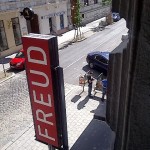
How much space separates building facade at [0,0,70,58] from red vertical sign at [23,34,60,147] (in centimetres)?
1615

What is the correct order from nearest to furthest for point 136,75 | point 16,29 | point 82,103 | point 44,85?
1. point 136,75
2. point 44,85
3. point 82,103
4. point 16,29

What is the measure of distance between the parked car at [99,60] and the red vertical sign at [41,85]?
13.7 m

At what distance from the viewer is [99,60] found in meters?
20.8

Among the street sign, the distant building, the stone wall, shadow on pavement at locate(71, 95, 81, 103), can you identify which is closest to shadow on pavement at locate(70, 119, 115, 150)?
the street sign

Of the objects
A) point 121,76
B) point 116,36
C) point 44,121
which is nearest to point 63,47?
point 116,36

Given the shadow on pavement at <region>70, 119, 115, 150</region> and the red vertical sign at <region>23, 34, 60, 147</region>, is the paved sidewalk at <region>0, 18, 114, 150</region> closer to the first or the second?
the shadow on pavement at <region>70, 119, 115, 150</region>

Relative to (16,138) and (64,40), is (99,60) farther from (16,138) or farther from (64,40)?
(64,40)

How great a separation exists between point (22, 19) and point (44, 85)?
76.6ft

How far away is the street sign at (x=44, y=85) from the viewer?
5.96m

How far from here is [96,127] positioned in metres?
6.07

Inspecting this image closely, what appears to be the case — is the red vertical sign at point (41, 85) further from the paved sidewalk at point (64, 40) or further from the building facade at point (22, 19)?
the building facade at point (22, 19)

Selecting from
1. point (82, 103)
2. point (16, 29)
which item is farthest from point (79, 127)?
Result: point (16, 29)

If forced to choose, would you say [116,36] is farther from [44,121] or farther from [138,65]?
[138,65]

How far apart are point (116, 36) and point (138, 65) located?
31.0 metres
